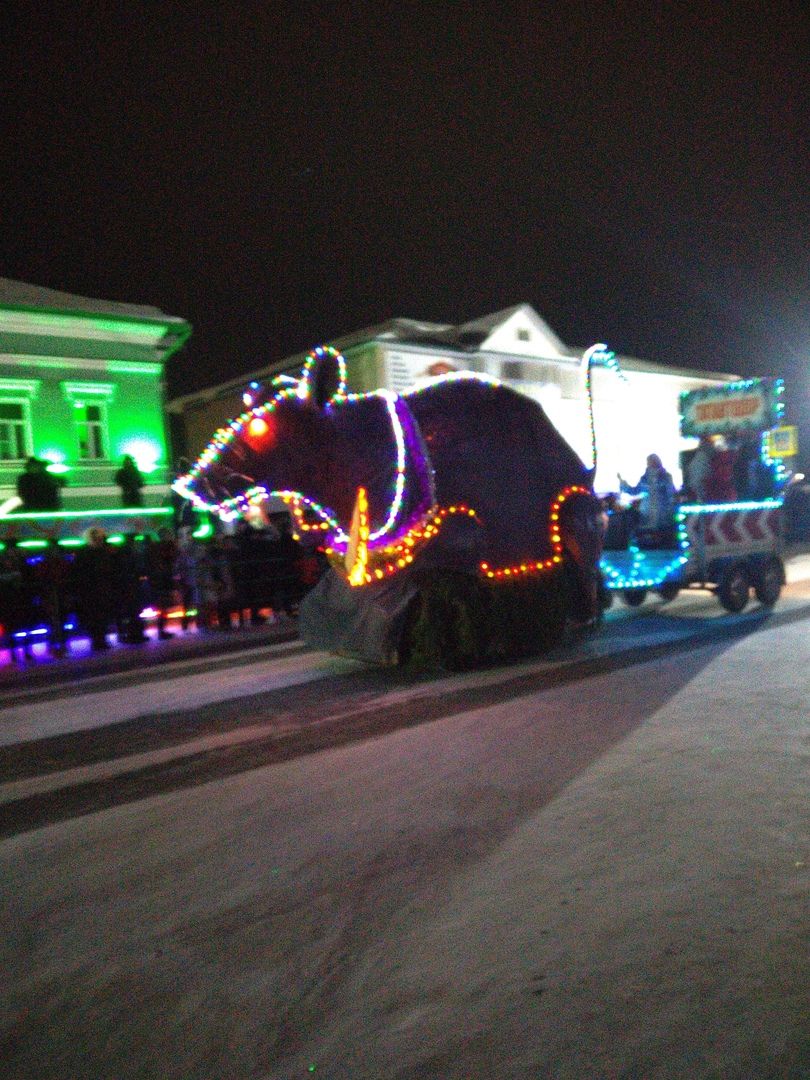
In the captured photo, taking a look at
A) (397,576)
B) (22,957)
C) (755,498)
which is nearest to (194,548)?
(397,576)

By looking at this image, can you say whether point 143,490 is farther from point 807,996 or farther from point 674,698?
point 807,996

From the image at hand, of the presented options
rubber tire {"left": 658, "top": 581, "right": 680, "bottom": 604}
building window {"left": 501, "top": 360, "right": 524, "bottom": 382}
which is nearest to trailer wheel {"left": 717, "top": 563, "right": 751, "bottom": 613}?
rubber tire {"left": 658, "top": 581, "right": 680, "bottom": 604}

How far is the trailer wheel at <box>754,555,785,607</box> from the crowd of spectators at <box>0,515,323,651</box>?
6961 mm

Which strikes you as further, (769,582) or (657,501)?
(769,582)

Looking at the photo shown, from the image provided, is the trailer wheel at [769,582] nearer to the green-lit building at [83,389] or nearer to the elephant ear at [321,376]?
the elephant ear at [321,376]

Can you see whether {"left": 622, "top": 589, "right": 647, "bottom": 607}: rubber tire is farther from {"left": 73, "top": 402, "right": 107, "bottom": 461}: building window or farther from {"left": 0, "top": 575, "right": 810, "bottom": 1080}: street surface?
{"left": 73, "top": 402, "right": 107, "bottom": 461}: building window

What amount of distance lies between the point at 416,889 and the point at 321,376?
5.35m

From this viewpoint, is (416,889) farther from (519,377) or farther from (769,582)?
(519,377)

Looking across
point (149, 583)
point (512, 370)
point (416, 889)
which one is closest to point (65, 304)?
point (149, 583)

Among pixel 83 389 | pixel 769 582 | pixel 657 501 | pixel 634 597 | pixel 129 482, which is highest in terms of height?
pixel 83 389

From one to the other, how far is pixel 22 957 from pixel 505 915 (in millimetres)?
1908

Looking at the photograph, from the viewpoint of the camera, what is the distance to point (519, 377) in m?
29.8

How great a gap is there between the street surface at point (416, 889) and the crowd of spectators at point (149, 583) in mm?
5411

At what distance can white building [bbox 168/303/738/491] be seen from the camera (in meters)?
26.7
